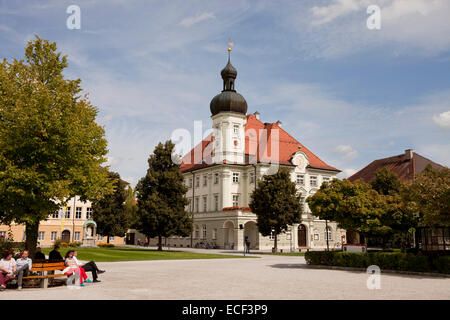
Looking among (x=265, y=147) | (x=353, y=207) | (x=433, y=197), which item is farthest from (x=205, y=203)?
(x=433, y=197)

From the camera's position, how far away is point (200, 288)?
13.8 m

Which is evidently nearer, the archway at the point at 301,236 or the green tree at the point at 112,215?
the green tree at the point at 112,215

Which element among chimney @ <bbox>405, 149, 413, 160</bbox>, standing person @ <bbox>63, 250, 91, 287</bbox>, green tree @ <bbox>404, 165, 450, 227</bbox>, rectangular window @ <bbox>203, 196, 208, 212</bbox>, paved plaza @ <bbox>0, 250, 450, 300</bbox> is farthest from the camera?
chimney @ <bbox>405, 149, 413, 160</bbox>

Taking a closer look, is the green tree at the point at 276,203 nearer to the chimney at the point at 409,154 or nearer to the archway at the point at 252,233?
the archway at the point at 252,233

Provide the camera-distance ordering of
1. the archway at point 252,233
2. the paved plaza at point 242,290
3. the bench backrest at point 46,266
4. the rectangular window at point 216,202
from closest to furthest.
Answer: the paved plaza at point 242,290
the bench backrest at point 46,266
the archway at point 252,233
the rectangular window at point 216,202

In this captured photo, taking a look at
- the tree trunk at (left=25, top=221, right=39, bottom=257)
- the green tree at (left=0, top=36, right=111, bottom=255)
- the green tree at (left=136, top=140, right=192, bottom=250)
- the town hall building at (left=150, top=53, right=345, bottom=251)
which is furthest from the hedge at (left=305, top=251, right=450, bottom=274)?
the town hall building at (left=150, top=53, right=345, bottom=251)

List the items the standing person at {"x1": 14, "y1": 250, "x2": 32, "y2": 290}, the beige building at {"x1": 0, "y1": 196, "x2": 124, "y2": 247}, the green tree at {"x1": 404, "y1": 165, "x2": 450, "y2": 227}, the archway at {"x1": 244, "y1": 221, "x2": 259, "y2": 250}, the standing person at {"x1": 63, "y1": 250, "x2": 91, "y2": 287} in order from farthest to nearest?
the beige building at {"x1": 0, "y1": 196, "x2": 124, "y2": 247} → the archway at {"x1": 244, "y1": 221, "x2": 259, "y2": 250} → the green tree at {"x1": 404, "y1": 165, "x2": 450, "y2": 227} → the standing person at {"x1": 63, "y1": 250, "x2": 91, "y2": 287} → the standing person at {"x1": 14, "y1": 250, "x2": 32, "y2": 290}

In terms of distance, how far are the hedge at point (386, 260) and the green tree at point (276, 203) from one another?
20.2m

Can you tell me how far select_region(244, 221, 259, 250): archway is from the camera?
184 feet

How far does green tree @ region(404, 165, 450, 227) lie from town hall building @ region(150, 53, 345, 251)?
120 feet

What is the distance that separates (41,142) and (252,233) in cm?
4452

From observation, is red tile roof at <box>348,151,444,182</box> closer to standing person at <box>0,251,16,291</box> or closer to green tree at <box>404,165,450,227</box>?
green tree at <box>404,165,450,227</box>

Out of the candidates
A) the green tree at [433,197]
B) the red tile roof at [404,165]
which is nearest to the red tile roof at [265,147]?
the red tile roof at [404,165]

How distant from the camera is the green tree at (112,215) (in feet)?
187
